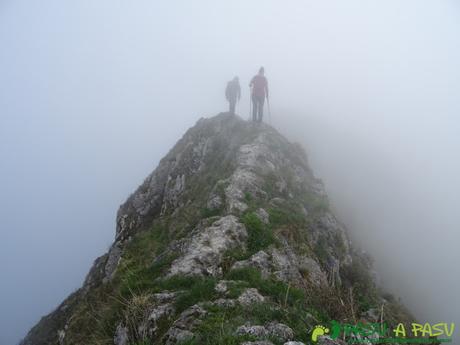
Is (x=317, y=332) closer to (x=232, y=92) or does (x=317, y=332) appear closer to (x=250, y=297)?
(x=250, y=297)

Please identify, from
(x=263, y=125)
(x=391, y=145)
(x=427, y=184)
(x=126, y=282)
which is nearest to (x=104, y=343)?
(x=126, y=282)

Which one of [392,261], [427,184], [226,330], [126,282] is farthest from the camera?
[427,184]

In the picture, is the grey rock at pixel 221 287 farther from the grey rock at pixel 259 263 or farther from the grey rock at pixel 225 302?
the grey rock at pixel 259 263

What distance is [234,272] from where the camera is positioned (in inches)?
358

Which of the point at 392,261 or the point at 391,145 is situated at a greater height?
the point at 391,145

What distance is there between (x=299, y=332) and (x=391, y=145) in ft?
380

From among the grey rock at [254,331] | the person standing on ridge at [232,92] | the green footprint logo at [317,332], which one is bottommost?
the grey rock at [254,331]

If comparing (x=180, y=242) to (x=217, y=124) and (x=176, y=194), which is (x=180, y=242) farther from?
(x=217, y=124)

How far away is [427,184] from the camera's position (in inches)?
3460

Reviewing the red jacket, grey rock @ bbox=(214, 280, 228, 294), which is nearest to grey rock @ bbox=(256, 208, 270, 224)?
grey rock @ bbox=(214, 280, 228, 294)

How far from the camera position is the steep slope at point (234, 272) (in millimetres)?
6898

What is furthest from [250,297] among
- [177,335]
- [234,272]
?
[177,335]

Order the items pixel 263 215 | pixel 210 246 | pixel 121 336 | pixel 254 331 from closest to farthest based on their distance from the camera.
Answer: pixel 254 331 → pixel 121 336 → pixel 210 246 → pixel 263 215

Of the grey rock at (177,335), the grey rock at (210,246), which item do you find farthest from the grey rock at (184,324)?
the grey rock at (210,246)
